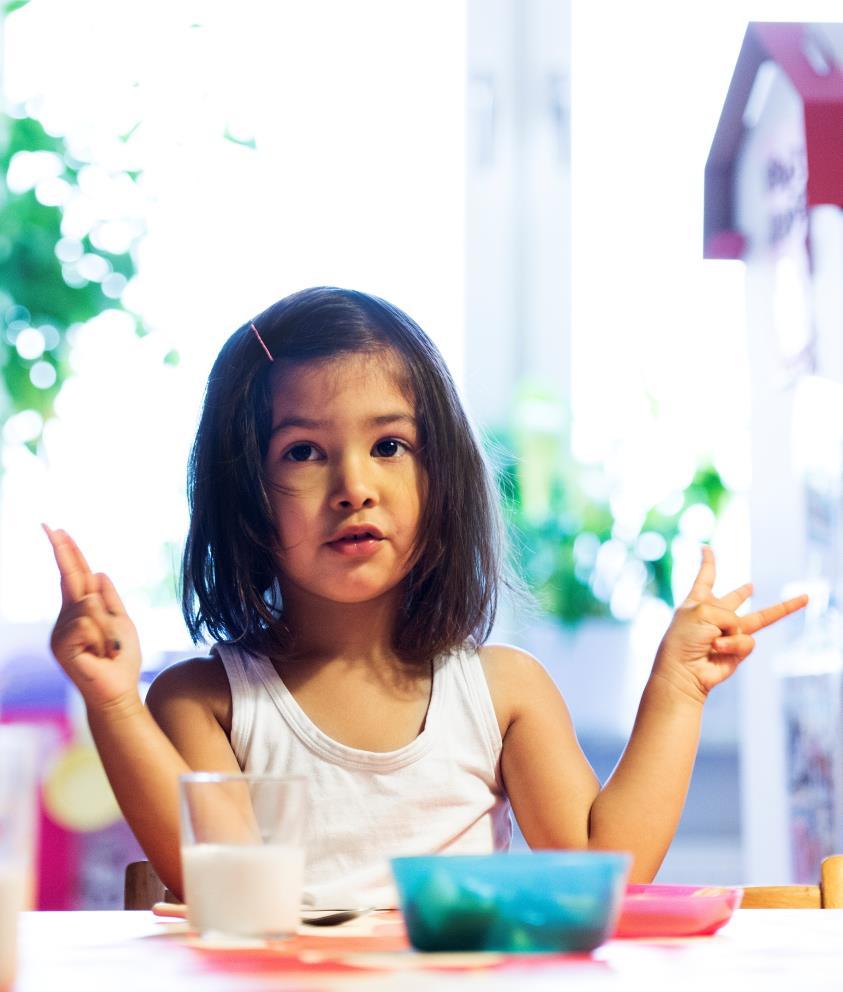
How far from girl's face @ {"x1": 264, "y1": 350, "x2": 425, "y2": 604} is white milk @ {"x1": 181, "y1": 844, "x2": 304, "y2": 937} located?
42cm

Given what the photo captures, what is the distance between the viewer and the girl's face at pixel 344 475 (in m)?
0.98

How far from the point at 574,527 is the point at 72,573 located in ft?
5.39

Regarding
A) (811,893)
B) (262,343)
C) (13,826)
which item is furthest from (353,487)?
(13,826)

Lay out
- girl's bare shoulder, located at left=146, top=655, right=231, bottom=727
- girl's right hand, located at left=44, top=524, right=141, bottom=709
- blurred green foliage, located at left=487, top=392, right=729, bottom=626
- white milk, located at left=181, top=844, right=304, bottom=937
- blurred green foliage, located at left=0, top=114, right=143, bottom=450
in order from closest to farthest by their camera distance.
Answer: white milk, located at left=181, top=844, right=304, bottom=937
girl's right hand, located at left=44, top=524, right=141, bottom=709
girl's bare shoulder, located at left=146, top=655, right=231, bottom=727
blurred green foliage, located at left=0, top=114, right=143, bottom=450
blurred green foliage, located at left=487, top=392, right=729, bottom=626

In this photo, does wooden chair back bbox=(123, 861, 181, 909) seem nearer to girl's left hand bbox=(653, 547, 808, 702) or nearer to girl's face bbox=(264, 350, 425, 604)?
girl's face bbox=(264, 350, 425, 604)

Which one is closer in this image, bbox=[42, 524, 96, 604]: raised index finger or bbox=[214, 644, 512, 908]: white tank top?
bbox=[42, 524, 96, 604]: raised index finger

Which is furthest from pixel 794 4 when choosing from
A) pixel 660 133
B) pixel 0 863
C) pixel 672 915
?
pixel 0 863

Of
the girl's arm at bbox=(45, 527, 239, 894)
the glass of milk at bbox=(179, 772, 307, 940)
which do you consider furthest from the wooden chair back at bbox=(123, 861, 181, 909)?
the glass of milk at bbox=(179, 772, 307, 940)

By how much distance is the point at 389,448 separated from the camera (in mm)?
1018

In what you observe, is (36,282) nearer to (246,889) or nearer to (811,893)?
(811,893)

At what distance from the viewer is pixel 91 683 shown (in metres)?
0.83

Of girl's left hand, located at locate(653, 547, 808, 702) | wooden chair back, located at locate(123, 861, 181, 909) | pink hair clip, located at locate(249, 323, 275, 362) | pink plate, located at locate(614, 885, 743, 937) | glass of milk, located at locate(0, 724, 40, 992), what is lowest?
wooden chair back, located at locate(123, 861, 181, 909)

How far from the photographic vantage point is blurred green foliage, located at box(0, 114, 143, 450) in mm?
2285

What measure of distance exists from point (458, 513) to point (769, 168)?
105cm
